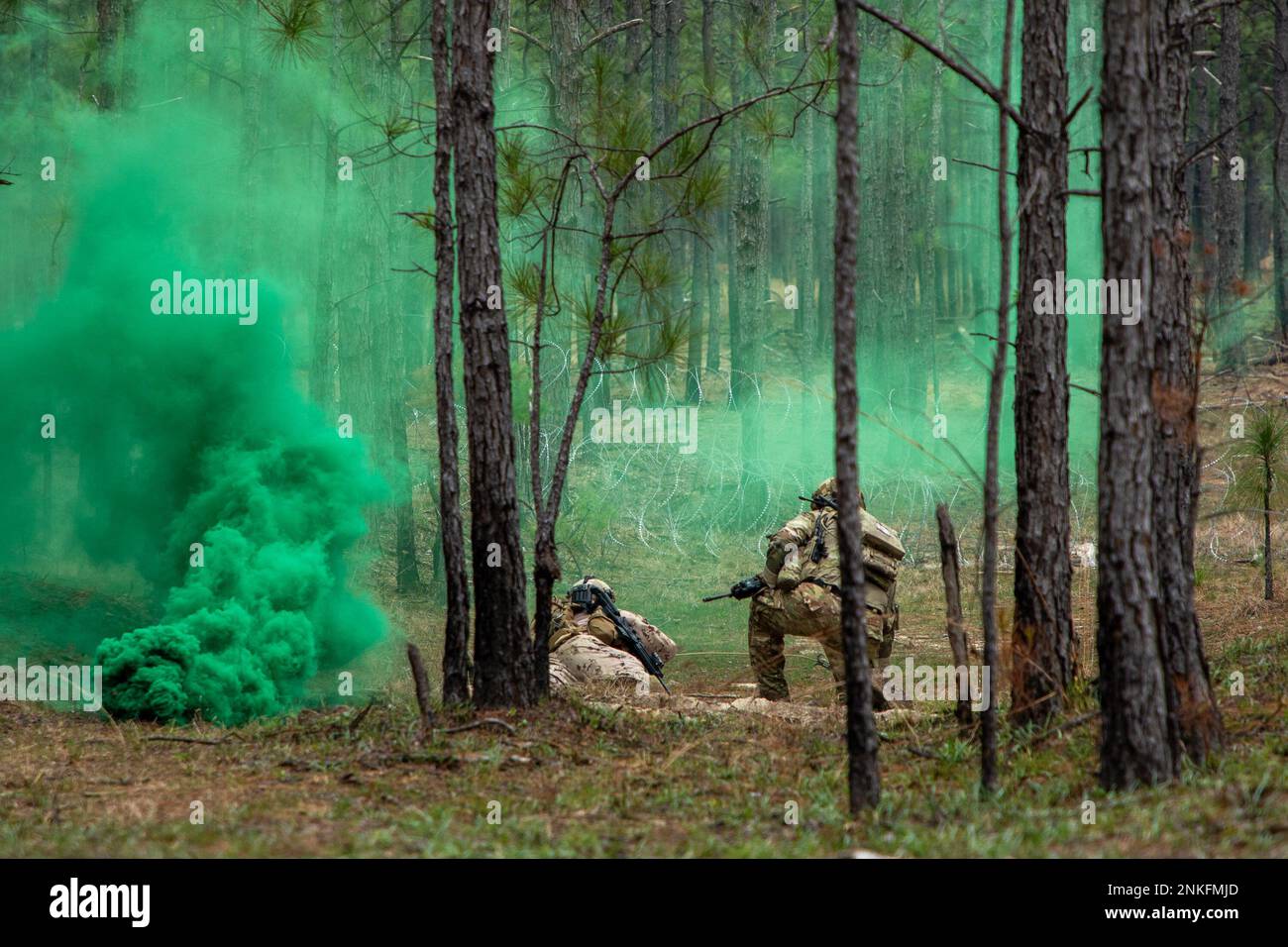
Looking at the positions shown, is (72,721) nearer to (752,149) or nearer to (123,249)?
(123,249)

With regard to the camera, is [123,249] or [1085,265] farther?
[1085,265]

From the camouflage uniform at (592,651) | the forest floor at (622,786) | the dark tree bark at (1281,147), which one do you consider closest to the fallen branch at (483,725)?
the forest floor at (622,786)

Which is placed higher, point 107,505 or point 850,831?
point 107,505

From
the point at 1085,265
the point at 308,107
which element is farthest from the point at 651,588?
the point at 1085,265

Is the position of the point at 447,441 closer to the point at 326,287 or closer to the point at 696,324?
the point at 326,287

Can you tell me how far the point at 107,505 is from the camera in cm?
1352

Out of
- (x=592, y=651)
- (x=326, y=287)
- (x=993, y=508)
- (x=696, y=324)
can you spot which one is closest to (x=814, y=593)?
(x=592, y=651)

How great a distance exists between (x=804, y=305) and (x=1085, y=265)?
9.29m

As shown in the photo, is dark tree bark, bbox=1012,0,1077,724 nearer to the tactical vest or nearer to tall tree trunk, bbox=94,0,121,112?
the tactical vest

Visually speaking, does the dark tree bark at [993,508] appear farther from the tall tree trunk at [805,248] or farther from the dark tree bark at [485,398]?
the tall tree trunk at [805,248]

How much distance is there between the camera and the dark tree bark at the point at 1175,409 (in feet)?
18.6

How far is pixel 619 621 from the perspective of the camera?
10820mm
